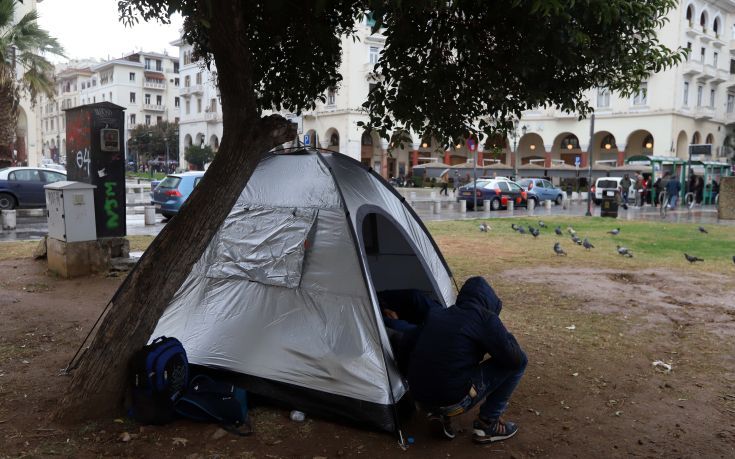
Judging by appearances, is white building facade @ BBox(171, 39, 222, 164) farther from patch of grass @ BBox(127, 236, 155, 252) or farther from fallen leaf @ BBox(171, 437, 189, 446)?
fallen leaf @ BBox(171, 437, 189, 446)

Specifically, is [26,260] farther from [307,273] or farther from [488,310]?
[488,310]

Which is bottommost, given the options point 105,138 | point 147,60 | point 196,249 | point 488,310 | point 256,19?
point 488,310

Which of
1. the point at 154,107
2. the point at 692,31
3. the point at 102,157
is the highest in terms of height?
the point at 692,31

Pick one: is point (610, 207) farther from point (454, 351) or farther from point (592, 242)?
point (454, 351)

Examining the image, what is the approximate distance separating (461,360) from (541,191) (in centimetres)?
2587

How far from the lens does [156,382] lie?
12.3 ft

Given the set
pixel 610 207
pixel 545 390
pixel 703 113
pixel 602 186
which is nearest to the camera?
pixel 545 390

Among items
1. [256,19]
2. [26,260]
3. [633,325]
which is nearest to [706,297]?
[633,325]

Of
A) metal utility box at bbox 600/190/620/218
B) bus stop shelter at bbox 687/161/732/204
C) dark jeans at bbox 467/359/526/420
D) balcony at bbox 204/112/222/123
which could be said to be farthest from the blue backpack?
balcony at bbox 204/112/222/123

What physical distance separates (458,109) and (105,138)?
17.3 feet

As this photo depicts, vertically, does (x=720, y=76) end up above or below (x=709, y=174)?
above

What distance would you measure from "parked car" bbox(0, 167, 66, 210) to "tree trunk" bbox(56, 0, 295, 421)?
49.8 feet

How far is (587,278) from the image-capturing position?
30.2ft

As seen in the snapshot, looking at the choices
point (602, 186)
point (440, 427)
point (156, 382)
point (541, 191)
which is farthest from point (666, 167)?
point (156, 382)
